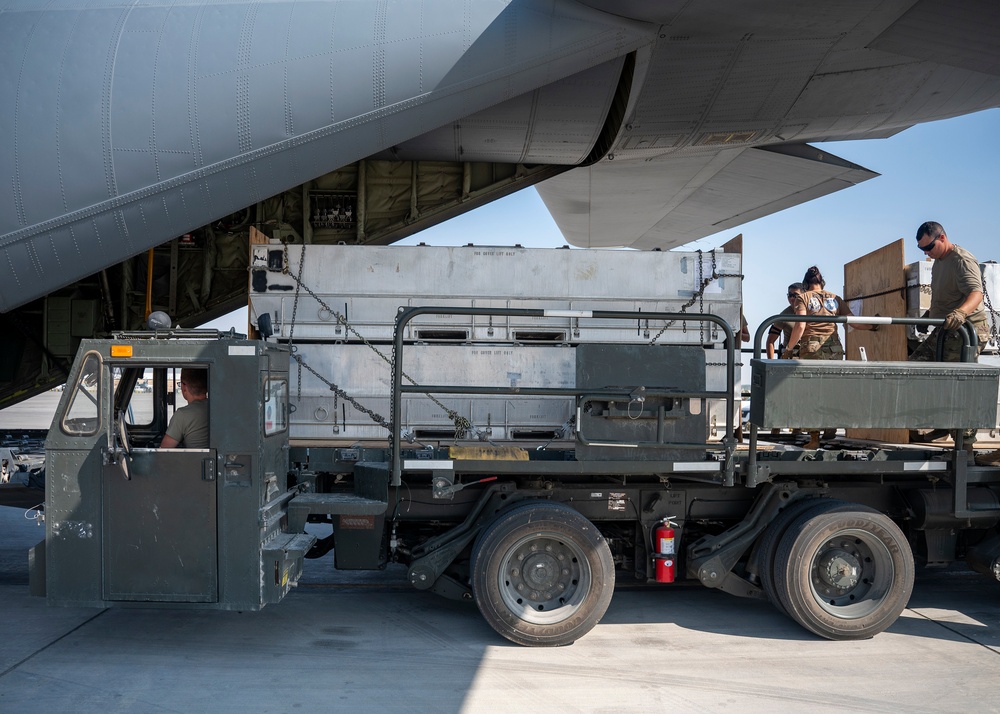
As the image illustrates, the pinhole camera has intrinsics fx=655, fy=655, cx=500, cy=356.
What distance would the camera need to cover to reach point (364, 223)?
10945 millimetres

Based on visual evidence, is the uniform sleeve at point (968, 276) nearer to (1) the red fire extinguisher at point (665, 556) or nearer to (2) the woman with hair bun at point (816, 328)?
(2) the woman with hair bun at point (816, 328)

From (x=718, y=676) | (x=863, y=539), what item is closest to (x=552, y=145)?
(x=863, y=539)

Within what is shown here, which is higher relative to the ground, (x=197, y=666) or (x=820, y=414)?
(x=820, y=414)

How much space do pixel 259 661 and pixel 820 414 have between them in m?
4.41

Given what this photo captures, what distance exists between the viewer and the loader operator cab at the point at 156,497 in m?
4.41

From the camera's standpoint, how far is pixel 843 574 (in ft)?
16.8

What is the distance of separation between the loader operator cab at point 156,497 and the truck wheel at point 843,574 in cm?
384

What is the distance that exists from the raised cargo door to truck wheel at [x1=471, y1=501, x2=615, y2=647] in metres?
1.91

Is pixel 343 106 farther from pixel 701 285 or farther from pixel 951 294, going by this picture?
pixel 951 294

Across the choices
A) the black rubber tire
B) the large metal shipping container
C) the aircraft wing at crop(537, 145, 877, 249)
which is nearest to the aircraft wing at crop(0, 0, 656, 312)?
the large metal shipping container

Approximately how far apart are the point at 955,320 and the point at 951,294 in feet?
1.90

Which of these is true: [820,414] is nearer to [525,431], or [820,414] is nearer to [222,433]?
[525,431]

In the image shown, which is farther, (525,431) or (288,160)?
(288,160)

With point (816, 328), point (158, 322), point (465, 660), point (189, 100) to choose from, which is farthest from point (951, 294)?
point (189, 100)
